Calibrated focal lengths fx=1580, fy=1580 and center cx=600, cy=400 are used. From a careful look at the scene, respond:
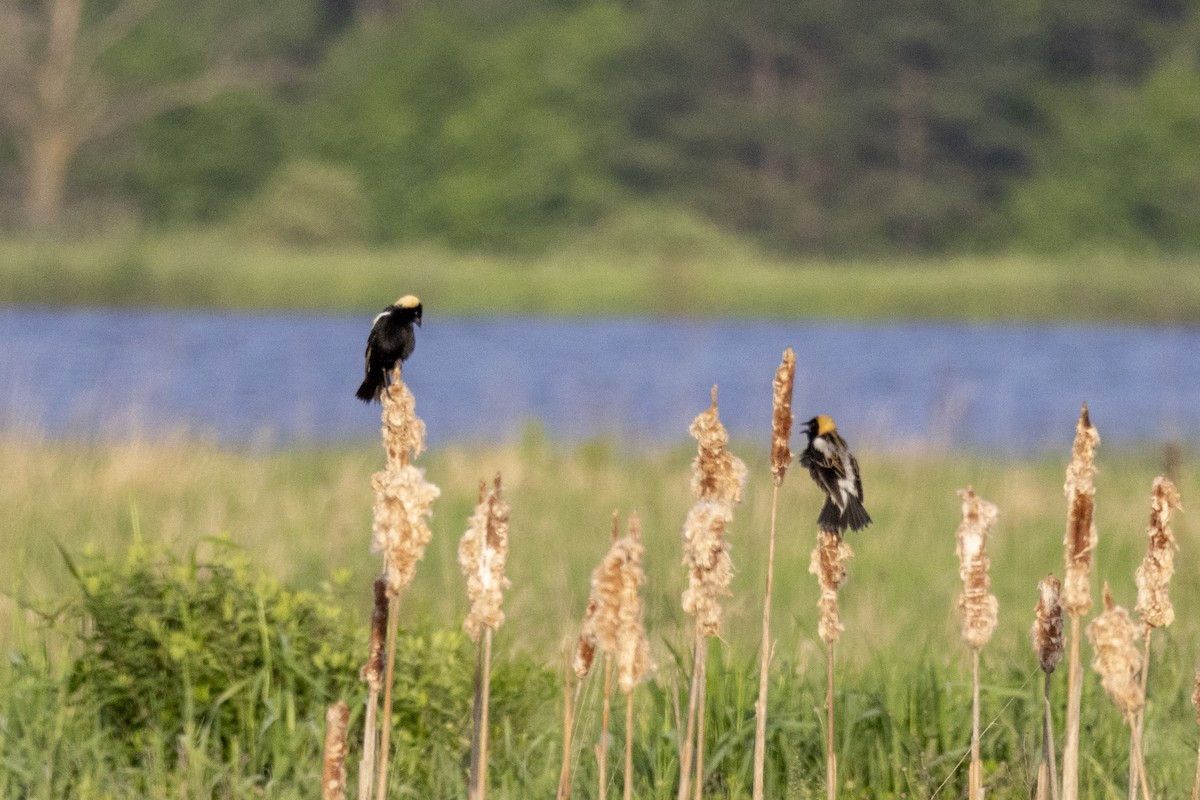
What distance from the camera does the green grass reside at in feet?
9.87

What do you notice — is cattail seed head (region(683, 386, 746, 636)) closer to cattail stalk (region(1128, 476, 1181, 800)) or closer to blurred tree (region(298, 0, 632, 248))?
cattail stalk (region(1128, 476, 1181, 800))

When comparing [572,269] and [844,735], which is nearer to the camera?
[844,735]

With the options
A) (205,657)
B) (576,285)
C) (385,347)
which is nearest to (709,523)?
(385,347)

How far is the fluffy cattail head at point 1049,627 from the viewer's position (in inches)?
67.8

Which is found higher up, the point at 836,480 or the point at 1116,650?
the point at 836,480

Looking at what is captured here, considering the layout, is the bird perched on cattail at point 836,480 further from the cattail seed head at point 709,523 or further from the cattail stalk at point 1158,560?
the cattail stalk at point 1158,560

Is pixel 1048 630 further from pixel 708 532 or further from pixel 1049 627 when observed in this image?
pixel 708 532

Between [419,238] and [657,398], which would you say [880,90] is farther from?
[657,398]

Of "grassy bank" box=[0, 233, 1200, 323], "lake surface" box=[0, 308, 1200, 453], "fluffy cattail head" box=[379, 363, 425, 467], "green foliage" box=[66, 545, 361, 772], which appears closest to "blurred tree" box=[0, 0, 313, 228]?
"grassy bank" box=[0, 233, 1200, 323]

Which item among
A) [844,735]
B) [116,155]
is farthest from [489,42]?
[844,735]

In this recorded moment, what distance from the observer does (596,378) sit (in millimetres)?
19781

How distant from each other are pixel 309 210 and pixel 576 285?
10387 millimetres

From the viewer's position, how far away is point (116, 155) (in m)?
41.8

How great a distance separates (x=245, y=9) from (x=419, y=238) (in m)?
11.2
